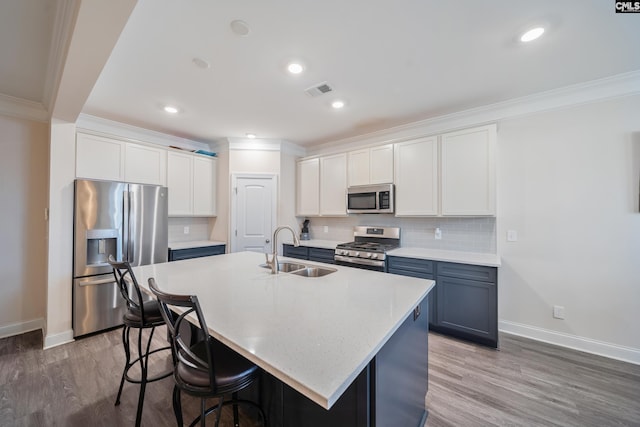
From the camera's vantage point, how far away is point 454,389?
1.94 meters

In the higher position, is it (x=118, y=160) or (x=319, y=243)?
(x=118, y=160)

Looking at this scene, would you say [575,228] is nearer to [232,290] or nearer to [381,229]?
[381,229]

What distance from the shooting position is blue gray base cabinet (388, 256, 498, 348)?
2.50 meters

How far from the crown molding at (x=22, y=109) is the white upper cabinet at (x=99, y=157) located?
63 centimetres

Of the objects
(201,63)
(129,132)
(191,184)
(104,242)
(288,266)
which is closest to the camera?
(201,63)

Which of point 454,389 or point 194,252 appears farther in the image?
point 194,252

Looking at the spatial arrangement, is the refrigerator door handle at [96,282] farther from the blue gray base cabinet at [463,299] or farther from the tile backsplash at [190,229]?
the blue gray base cabinet at [463,299]

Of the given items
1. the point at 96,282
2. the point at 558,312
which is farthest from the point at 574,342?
the point at 96,282

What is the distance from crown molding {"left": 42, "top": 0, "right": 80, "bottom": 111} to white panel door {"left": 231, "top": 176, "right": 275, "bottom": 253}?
89.9 inches

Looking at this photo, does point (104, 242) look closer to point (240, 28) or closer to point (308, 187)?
point (240, 28)

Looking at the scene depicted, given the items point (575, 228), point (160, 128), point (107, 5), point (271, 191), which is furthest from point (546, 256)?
point (160, 128)

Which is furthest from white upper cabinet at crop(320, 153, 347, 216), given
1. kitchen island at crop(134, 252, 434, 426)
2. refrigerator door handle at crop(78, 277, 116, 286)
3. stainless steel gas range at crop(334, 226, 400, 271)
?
refrigerator door handle at crop(78, 277, 116, 286)

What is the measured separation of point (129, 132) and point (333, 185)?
307cm

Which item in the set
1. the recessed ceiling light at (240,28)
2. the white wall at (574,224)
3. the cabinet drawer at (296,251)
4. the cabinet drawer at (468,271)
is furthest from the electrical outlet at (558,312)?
the recessed ceiling light at (240,28)
